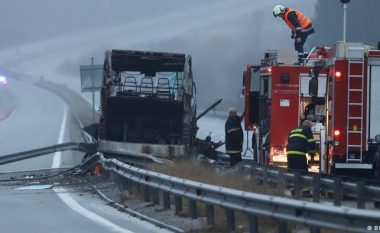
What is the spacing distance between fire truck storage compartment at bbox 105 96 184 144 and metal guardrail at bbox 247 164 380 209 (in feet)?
23.9

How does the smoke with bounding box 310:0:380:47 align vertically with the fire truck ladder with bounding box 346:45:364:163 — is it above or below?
above

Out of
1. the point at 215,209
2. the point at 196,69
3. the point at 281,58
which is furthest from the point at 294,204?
the point at 196,69

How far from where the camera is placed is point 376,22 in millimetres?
58469

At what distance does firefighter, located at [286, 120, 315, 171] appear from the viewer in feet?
50.8

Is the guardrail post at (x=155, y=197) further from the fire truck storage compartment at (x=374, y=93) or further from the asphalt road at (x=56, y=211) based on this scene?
the fire truck storage compartment at (x=374, y=93)

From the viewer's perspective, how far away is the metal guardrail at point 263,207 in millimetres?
8281

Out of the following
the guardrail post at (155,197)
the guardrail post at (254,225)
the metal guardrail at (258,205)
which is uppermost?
the metal guardrail at (258,205)

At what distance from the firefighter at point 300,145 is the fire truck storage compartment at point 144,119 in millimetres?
6912

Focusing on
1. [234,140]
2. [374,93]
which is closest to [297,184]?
[374,93]

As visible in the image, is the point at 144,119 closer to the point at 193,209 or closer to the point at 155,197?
the point at 155,197

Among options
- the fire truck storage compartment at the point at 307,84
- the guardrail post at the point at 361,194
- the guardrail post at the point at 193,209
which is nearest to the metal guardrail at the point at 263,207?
the guardrail post at the point at 193,209

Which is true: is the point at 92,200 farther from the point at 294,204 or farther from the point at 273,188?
the point at 294,204

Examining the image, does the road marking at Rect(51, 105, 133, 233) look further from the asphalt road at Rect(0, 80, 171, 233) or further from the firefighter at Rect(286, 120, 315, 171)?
the firefighter at Rect(286, 120, 315, 171)

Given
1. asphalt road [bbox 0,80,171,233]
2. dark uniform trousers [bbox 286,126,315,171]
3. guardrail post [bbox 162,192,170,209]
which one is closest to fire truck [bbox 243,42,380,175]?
dark uniform trousers [bbox 286,126,315,171]
